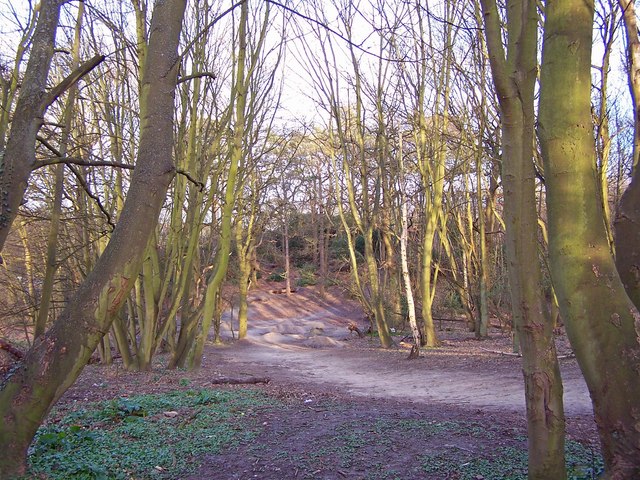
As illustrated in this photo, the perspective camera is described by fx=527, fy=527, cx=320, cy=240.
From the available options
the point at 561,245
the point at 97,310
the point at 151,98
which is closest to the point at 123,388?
the point at 97,310

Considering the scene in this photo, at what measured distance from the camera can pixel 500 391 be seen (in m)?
8.02

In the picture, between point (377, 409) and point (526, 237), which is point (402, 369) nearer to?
point (377, 409)

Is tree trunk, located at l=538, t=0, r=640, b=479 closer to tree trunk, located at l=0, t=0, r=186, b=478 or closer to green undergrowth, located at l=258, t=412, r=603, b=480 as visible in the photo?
green undergrowth, located at l=258, t=412, r=603, b=480

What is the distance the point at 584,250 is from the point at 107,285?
3249 mm

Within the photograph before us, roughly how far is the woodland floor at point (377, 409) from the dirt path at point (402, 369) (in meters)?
0.02

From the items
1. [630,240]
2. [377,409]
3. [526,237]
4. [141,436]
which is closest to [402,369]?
[377,409]

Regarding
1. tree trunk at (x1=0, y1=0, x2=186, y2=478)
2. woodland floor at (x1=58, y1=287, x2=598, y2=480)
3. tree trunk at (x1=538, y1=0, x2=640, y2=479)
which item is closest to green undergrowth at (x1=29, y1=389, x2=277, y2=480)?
woodland floor at (x1=58, y1=287, x2=598, y2=480)

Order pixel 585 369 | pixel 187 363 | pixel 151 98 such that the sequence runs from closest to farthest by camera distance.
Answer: pixel 585 369
pixel 151 98
pixel 187 363

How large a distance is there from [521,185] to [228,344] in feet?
64.3

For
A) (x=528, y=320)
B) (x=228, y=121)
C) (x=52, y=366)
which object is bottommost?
(x=52, y=366)

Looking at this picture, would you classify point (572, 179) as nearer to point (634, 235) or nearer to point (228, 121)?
point (634, 235)

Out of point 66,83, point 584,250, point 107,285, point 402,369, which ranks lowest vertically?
point 402,369

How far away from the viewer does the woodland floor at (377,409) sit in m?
3.93

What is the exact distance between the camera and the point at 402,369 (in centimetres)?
1193
